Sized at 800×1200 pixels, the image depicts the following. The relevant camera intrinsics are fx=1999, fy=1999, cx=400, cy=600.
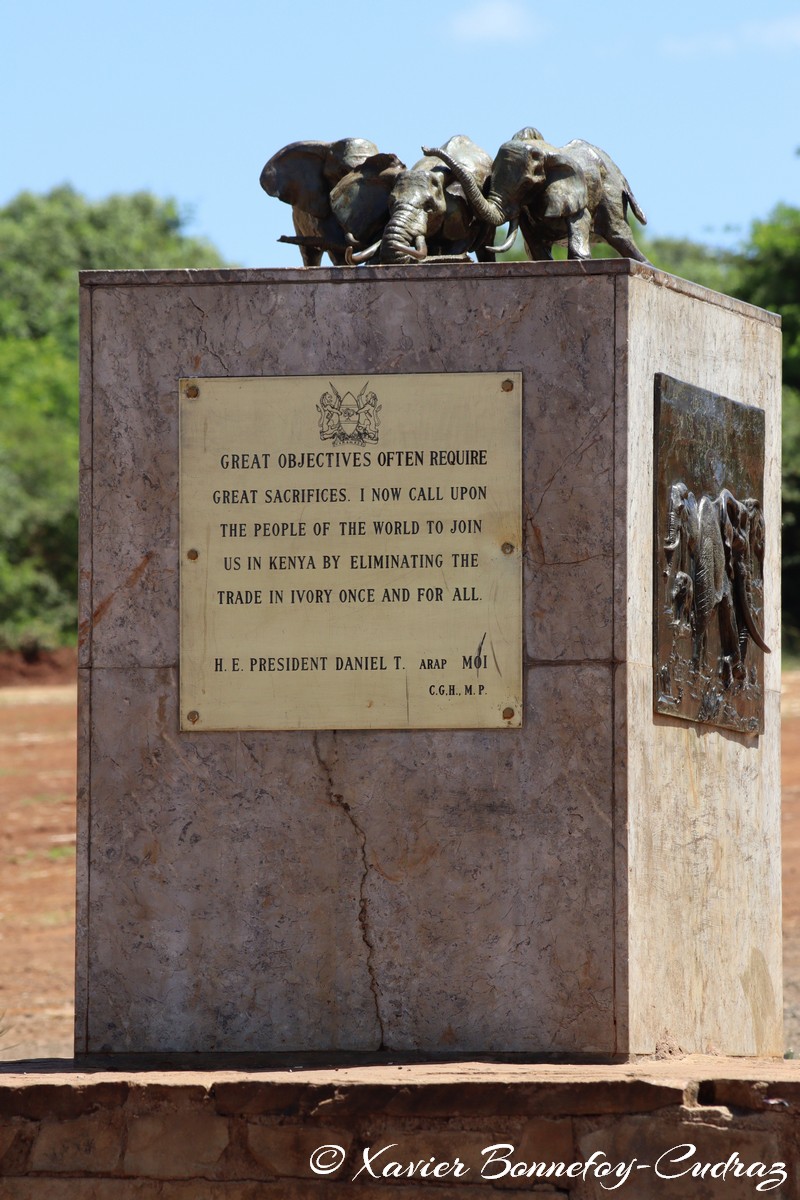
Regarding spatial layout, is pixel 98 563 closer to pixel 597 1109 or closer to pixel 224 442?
pixel 224 442

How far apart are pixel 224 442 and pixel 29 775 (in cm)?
1185

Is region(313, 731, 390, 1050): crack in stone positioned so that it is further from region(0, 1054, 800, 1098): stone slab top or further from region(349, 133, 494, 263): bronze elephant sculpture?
region(349, 133, 494, 263): bronze elephant sculpture

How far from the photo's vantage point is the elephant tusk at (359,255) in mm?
Result: 5828

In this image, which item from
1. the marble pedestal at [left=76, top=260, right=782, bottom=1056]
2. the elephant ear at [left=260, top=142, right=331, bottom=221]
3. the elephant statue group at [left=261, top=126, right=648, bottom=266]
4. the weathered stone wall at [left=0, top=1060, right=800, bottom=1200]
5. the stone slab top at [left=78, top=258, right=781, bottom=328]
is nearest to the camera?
the weathered stone wall at [left=0, top=1060, right=800, bottom=1200]

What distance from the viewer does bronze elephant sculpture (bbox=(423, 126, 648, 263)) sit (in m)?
6.04

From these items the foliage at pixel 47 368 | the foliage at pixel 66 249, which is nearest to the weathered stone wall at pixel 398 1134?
the foliage at pixel 47 368

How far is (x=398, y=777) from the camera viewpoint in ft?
17.5

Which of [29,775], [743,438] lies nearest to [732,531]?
[743,438]

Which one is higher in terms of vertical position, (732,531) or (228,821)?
(732,531)

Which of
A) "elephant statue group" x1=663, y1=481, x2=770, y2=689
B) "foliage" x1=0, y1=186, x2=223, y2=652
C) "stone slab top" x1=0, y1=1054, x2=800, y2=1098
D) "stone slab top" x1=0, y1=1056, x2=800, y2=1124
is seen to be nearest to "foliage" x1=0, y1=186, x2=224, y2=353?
"foliage" x1=0, y1=186, x2=223, y2=652

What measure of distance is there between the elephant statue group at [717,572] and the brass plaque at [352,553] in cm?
50

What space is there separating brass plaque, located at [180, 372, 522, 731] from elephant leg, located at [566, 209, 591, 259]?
2.67ft

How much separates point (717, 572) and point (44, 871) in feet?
29.6

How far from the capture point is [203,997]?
17.5 feet
